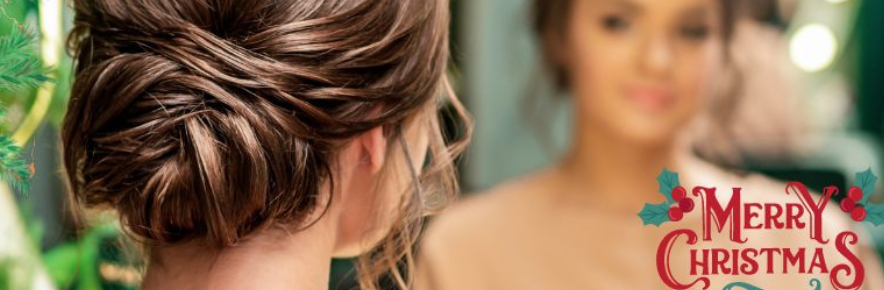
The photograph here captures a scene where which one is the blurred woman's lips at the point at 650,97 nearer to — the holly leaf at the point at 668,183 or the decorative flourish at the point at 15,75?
the holly leaf at the point at 668,183

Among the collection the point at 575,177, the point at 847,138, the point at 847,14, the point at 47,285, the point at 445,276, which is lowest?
the point at 47,285

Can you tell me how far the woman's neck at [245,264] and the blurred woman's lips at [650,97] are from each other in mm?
831

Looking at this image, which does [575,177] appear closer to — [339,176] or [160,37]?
[339,176]

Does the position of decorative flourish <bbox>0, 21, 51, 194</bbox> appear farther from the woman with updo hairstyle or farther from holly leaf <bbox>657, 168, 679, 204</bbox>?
holly leaf <bbox>657, 168, 679, 204</bbox>

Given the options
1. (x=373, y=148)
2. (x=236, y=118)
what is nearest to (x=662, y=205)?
(x=373, y=148)

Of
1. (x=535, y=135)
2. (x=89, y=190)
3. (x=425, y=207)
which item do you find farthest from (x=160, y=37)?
(x=535, y=135)

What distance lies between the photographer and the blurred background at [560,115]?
148cm

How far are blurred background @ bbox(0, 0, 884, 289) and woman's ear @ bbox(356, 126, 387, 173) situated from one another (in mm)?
609

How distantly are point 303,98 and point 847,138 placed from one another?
108 cm

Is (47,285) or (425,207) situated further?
(47,285)

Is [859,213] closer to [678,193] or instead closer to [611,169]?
[678,193]

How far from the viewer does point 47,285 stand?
142 centimetres

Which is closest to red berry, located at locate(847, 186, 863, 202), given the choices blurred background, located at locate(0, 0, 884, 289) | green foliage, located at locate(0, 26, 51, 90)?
blurred background, located at locate(0, 0, 884, 289)

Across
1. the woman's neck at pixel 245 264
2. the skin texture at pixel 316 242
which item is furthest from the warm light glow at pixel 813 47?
the woman's neck at pixel 245 264
